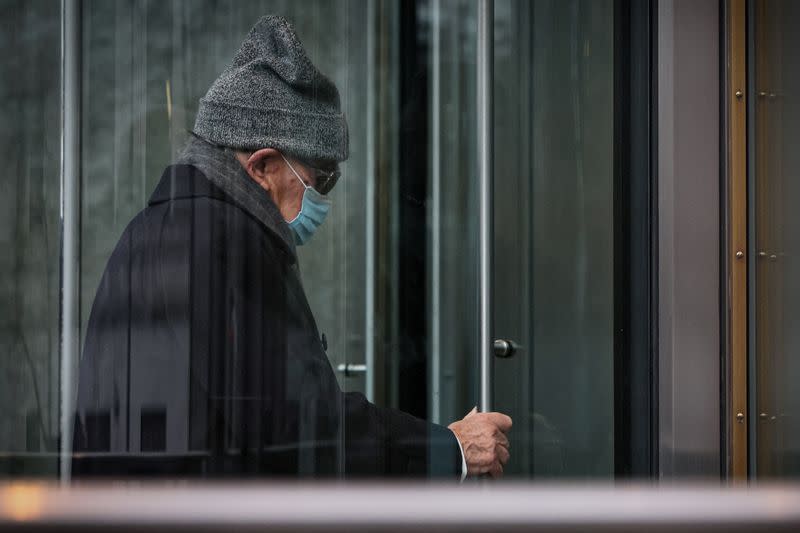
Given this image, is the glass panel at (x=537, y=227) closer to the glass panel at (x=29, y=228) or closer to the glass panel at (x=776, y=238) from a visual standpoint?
the glass panel at (x=776, y=238)

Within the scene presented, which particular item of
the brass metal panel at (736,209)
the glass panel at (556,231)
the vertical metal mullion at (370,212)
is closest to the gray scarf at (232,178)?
the vertical metal mullion at (370,212)

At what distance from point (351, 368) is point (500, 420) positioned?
29 cm

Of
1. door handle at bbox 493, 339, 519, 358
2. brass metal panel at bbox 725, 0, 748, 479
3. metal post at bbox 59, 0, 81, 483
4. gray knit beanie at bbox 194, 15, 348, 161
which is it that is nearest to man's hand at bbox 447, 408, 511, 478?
door handle at bbox 493, 339, 519, 358

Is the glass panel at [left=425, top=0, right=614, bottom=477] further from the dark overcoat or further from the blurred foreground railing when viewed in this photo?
the blurred foreground railing

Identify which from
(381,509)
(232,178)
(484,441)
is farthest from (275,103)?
(381,509)

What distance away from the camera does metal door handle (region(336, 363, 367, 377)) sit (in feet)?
4.70

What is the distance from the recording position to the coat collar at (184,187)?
1.36m

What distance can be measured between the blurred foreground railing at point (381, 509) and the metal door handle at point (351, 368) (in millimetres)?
1149

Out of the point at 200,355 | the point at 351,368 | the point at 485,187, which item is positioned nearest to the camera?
the point at 200,355

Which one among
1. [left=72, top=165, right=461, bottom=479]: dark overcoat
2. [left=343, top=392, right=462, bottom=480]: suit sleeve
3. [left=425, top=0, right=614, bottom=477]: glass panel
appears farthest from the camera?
[left=425, top=0, right=614, bottom=477]: glass panel

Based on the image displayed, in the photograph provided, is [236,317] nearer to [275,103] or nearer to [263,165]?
[263,165]

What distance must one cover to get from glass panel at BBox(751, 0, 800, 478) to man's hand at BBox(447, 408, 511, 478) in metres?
0.45

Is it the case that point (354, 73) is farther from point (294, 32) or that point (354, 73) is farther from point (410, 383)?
point (410, 383)

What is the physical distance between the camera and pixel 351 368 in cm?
144
